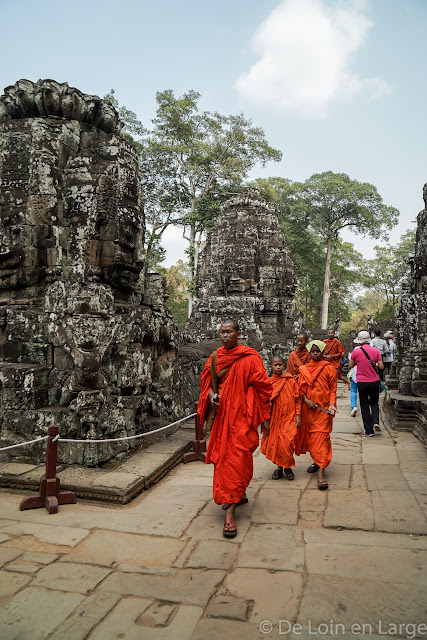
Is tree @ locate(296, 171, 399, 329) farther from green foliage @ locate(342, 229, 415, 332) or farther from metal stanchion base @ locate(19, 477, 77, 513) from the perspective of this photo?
metal stanchion base @ locate(19, 477, 77, 513)

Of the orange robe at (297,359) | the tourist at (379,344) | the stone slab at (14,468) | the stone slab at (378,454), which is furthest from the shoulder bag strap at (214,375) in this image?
the tourist at (379,344)

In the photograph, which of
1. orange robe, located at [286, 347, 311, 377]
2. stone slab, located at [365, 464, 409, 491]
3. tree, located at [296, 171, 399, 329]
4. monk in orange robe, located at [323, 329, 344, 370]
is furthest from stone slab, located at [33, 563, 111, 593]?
tree, located at [296, 171, 399, 329]

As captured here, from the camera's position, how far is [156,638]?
189cm

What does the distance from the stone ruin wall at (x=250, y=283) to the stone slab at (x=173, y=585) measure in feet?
26.9

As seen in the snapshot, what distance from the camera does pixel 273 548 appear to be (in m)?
2.74

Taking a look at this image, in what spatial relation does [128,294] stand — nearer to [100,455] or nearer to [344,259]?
[100,455]

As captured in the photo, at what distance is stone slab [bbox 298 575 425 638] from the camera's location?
196 cm

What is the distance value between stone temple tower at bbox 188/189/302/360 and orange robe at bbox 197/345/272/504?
727 cm

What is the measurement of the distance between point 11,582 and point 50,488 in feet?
3.65

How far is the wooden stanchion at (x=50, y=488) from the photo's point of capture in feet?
11.1

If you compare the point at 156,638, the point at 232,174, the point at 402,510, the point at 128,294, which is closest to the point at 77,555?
the point at 156,638

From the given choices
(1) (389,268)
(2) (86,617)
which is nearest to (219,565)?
(2) (86,617)

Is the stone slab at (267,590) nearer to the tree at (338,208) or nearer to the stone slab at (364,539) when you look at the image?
the stone slab at (364,539)

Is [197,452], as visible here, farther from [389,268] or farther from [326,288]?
[389,268]
